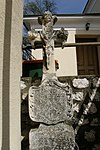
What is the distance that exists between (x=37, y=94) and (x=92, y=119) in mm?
862

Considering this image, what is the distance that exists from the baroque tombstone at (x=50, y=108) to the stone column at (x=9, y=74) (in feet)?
2.93

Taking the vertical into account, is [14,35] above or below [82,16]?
below

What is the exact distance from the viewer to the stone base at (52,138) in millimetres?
1988

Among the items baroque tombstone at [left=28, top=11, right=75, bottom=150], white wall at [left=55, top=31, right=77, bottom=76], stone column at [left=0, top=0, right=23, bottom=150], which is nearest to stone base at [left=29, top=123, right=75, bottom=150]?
baroque tombstone at [left=28, top=11, right=75, bottom=150]

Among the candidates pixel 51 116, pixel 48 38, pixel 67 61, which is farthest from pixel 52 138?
pixel 67 61

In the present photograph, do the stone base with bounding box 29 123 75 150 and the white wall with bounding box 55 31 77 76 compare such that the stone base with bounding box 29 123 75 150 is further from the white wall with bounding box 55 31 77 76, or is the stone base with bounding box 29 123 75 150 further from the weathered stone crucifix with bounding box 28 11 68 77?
the white wall with bounding box 55 31 77 76

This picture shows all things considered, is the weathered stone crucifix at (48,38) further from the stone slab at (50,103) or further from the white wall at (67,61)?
the white wall at (67,61)

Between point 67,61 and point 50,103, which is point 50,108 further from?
point 67,61

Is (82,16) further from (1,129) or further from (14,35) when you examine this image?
(1,129)

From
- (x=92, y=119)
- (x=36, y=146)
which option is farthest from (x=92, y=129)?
(x=36, y=146)

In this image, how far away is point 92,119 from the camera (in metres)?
2.54

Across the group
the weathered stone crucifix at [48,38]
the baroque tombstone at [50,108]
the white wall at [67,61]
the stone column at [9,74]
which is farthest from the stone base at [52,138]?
the white wall at [67,61]

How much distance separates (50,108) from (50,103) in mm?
56

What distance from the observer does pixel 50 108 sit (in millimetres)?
2133
